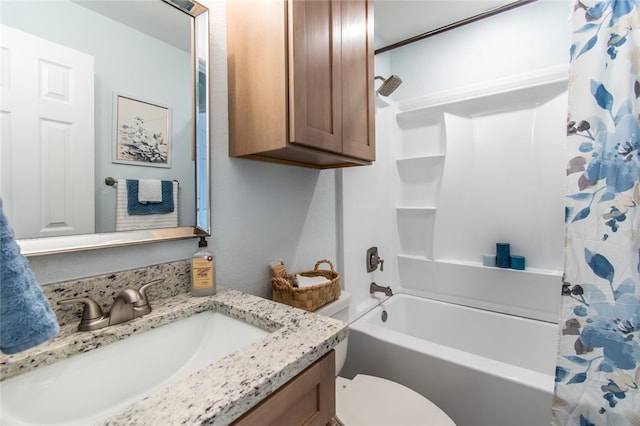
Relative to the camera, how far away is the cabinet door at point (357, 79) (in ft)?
3.45

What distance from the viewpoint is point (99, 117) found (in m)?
0.74

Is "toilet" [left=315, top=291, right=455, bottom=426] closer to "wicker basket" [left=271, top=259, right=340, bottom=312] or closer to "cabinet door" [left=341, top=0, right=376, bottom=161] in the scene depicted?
"wicker basket" [left=271, top=259, right=340, bottom=312]

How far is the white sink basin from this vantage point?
521 mm

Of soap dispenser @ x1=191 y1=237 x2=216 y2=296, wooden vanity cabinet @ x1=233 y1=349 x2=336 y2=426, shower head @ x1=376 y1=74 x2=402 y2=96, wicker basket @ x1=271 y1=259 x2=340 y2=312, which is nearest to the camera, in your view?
wooden vanity cabinet @ x1=233 y1=349 x2=336 y2=426

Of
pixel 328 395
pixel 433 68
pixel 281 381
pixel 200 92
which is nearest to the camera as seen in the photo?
pixel 281 381

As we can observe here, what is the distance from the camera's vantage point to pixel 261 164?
3.78 ft

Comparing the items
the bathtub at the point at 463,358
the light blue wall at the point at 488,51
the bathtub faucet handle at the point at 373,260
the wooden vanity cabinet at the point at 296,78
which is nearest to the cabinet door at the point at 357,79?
the wooden vanity cabinet at the point at 296,78

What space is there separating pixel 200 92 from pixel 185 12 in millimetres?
249

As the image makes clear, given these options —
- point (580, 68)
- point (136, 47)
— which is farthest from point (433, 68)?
point (136, 47)

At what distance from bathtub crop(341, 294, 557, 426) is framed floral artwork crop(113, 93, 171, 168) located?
1.18 m

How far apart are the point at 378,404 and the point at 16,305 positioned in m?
1.12

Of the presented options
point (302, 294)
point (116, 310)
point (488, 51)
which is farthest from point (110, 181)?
point (488, 51)

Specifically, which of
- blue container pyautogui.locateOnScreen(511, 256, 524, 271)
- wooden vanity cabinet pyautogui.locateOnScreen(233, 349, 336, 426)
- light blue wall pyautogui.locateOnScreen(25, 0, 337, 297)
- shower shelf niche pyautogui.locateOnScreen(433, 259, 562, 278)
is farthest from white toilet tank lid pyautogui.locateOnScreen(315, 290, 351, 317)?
blue container pyautogui.locateOnScreen(511, 256, 524, 271)

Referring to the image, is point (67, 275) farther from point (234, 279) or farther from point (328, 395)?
point (328, 395)
